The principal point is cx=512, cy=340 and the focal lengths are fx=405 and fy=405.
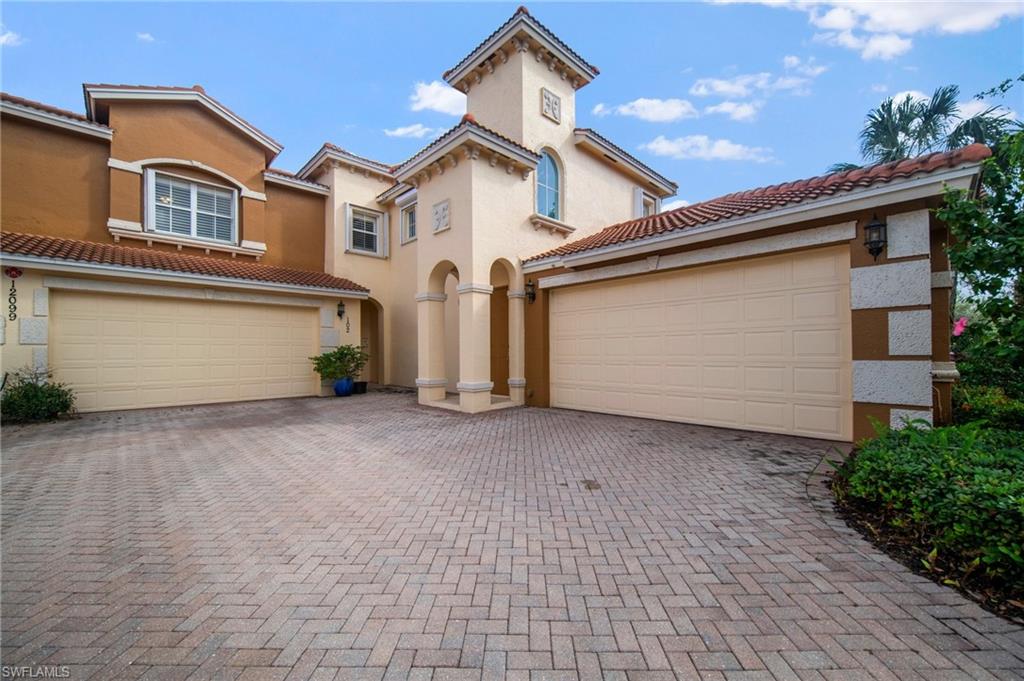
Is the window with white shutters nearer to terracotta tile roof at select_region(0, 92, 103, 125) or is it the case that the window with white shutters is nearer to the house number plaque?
terracotta tile roof at select_region(0, 92, 103, 125)

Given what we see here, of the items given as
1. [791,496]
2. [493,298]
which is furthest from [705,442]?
[493,298]

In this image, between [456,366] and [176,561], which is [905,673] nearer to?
[176,561]

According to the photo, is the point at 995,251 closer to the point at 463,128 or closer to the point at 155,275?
the point at 463,128

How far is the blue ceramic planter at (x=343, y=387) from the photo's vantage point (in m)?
12.0

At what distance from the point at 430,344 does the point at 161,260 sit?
276 inches

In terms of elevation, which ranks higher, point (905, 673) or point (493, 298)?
point (493, 298)

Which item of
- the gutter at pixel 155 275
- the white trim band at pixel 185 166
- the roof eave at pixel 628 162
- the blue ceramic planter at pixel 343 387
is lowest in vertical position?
the blue ceramic planter at pixel 343 387

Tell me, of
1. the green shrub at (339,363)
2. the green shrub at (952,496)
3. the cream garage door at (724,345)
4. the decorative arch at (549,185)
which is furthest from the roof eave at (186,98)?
the green shrub at (952,496)

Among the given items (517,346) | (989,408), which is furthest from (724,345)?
(517,346)

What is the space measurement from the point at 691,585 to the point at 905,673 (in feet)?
3.24

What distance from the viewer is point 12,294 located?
8.27 meters

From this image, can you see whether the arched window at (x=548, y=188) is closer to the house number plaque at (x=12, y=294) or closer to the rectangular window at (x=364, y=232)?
the rectangular window at (x=364, y=232)

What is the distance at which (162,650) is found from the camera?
208 centimetres

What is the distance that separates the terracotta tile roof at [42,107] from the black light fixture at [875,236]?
16545 mm
